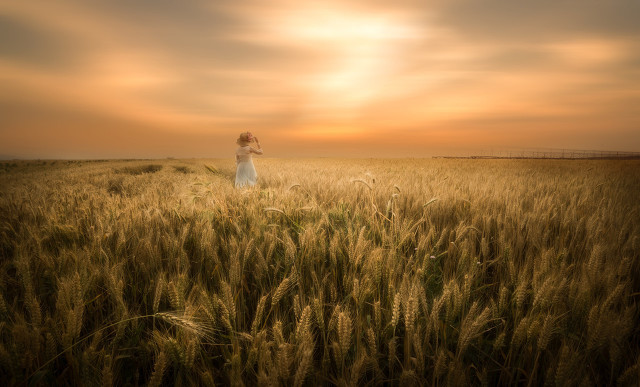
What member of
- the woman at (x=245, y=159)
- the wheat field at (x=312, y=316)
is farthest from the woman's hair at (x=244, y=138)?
the wheat field at (x=312, y=316)

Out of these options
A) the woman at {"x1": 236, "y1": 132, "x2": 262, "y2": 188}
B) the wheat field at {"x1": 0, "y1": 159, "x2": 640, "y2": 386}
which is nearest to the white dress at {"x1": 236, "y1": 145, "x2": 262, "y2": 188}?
the woman at {"x1": 236, "y1": 132, "x2": 262, "y2": 188}

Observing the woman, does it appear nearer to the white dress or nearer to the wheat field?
the white dress

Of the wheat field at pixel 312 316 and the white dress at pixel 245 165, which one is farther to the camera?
the white dress at pixel 245 165

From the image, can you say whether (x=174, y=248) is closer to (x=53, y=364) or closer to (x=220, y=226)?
(x=220, y=226)

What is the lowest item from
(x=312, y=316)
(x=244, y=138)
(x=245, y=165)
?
(x=312, y=316)

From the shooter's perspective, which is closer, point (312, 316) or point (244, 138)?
point (312, 316)

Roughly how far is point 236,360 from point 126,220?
6.27 feet

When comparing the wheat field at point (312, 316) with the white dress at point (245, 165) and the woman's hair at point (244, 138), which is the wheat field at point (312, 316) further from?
the woman's hair at point (244, 138)

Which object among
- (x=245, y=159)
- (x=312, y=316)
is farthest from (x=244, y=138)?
(x=312, y=316)

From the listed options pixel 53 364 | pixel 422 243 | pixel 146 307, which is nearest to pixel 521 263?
pixel 422 243

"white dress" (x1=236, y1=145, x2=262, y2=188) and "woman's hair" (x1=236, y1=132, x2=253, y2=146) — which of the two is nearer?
"white dress" (x1=236, y1=145, x2=262, y2=188)

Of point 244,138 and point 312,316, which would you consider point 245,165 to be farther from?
point 312,316

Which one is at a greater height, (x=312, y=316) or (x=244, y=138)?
(x=244, y=138)

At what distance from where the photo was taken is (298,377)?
27.2 inches
